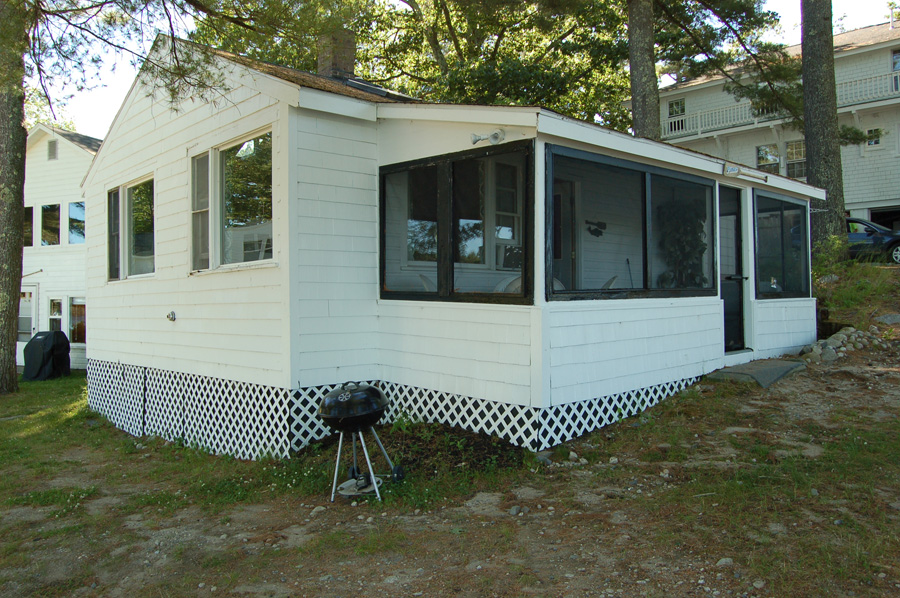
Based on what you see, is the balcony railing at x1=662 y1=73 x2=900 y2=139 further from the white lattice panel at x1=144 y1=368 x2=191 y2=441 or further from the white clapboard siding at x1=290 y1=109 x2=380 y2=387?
the white lattice panel at x1=144 y1=368 x2=191 y2=441

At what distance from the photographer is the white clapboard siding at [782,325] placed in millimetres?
7895

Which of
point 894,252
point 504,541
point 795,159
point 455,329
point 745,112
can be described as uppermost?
point 745,112

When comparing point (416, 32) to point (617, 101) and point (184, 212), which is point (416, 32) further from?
point (184, 212)

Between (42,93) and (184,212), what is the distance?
1.79 m

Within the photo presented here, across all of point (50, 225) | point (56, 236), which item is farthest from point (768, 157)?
point (50, 225)

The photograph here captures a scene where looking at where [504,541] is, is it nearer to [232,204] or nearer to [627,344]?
[627,344]

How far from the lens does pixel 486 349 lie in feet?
18.0

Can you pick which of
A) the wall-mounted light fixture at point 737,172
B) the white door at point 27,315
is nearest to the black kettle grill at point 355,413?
the wall-mounted light fixture at point 737,172

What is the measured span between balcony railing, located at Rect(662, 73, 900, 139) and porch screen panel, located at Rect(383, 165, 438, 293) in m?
14.9

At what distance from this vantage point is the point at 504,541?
379 centimetres

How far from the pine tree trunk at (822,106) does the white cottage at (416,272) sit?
17.7ft

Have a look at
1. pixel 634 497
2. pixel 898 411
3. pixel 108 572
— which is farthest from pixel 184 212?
pixel 898 411

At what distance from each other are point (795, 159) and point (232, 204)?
66.5ft

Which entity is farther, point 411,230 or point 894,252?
point 894,252
